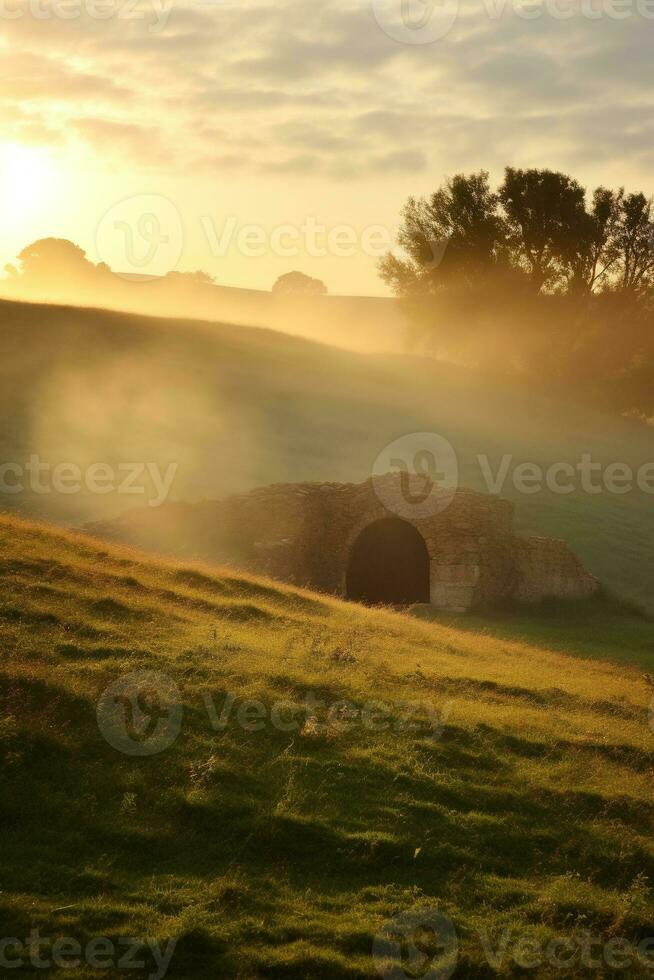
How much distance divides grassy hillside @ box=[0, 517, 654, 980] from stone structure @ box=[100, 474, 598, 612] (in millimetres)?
12761

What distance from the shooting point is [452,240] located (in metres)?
78.9

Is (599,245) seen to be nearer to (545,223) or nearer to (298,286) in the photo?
(545,223)

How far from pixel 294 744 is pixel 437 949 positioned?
4.52 m

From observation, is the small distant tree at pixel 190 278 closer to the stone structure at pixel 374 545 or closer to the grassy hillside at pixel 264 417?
the grassy hillside at pixel 264 417

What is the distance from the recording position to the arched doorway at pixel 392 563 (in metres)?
38.3

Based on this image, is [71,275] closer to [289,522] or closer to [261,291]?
[261,291]

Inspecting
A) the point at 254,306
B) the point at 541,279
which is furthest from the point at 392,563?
the point at 254,306

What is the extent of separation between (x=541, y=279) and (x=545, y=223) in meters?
4.15

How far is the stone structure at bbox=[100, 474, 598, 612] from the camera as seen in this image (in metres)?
34.1

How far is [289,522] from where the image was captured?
34.7 metres

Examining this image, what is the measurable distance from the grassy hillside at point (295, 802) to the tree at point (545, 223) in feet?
205

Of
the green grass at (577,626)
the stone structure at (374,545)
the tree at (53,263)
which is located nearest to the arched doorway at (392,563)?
the stone structure at (374,545)

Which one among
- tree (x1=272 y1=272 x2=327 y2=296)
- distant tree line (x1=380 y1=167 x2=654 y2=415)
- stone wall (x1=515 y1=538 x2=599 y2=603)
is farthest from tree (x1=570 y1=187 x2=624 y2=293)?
tree (x1=272 y1=272 x2=327 y2=296)

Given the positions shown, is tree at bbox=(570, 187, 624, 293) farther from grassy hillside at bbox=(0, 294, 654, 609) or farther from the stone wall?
the stone wall
